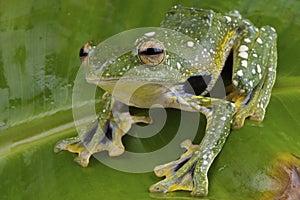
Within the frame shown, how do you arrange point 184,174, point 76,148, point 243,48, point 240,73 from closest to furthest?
point 184,174, point 76,148, point 240,73, point 243,48

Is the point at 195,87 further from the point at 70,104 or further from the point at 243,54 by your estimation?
the point at 70,104

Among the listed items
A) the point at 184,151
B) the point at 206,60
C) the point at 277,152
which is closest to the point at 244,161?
the point at 277,152

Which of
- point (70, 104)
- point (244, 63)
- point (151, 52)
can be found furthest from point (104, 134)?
point (244, 63)

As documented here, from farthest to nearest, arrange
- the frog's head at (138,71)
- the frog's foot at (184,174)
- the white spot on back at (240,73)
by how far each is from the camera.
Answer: the white spot on back at (240,73)
the frog's head at (138,71)
the frog's foot at (184,174)

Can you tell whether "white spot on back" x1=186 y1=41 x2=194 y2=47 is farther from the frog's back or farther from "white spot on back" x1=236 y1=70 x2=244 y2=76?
"white spot on back" x1=236 y1=70 x2=244 y2=76

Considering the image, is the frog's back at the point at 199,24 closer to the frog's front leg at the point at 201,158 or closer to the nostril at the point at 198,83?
the nostril at the point at 198,83

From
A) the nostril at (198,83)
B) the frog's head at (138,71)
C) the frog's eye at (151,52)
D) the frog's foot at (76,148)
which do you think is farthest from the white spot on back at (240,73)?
the frog's foot at (76,148)
